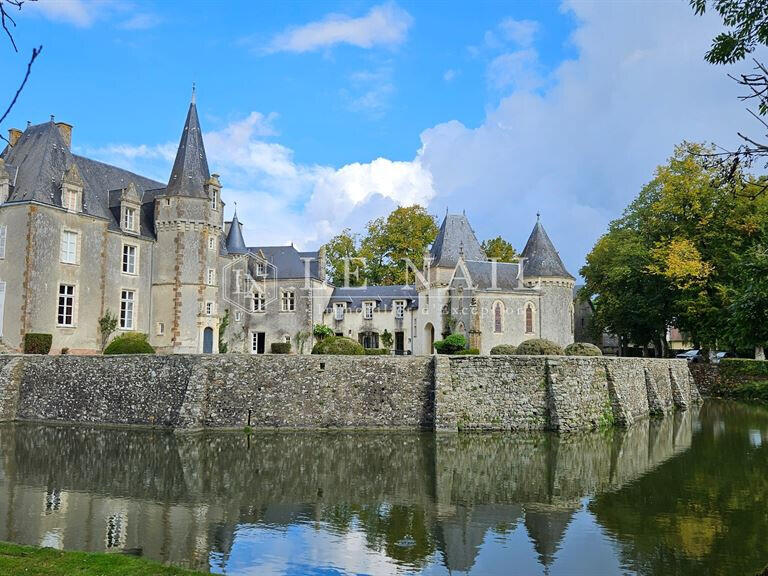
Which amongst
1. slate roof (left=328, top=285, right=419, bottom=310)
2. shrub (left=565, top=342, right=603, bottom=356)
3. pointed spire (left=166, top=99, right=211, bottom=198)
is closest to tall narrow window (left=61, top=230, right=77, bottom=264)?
pointed spire (left=166, top=99, right=211, bottom=198)

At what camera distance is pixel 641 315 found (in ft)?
124

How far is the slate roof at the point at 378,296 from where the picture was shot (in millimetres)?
46094

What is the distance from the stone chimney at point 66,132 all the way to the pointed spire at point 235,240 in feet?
40.2

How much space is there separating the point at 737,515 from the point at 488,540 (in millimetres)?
4840

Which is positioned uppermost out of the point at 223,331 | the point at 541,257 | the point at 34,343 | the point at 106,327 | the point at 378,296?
the point at 541,257

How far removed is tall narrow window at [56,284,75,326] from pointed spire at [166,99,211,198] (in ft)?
22.4

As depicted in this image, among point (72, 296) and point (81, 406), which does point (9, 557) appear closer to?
point (81, 406)

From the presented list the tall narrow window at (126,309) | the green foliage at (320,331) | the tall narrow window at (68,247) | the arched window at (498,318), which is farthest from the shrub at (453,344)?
the tall narrow window at (68,247)

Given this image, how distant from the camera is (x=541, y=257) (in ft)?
124

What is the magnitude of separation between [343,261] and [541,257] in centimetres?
2161

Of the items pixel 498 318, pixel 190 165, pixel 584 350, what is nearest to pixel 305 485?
pixel 584 350

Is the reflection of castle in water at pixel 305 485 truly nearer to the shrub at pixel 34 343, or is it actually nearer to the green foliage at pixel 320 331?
the shrub at pixel 34 343

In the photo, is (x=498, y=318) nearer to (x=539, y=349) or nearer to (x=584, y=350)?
(x=539, y=349)

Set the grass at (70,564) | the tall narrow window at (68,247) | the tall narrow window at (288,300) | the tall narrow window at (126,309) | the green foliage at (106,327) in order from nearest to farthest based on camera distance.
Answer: the grass at (70,564) → the tall narrow window at (68,247) → the green foliage at (106,327) → the tall narrow window at (126,309) → the tall narrow window at (288,300)
